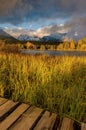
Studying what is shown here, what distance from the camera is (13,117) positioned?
2559mm

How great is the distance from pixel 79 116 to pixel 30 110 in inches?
31.3

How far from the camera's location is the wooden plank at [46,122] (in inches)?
93.1

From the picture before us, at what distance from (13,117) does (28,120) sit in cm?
22

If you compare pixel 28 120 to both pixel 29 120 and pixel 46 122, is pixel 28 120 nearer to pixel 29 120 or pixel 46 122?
pixel 29 120

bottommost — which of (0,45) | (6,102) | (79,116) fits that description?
(79,116)

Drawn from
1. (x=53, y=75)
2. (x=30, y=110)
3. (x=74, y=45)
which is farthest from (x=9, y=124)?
(x=74, y=45)

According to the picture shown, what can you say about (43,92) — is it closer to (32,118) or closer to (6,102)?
(6,102)

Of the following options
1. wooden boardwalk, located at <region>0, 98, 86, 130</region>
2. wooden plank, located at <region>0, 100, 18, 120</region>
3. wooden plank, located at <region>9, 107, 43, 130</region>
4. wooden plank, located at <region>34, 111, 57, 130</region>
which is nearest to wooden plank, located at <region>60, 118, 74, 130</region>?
wooden boardwalk, located at <region>0, 98, 86, 130</region>

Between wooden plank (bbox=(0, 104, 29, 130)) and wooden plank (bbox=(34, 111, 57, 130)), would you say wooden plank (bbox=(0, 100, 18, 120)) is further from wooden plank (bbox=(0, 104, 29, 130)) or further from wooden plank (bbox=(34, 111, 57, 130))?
wooden plank (bbox=(34, 111, 57, 130))

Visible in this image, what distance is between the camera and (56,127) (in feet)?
8.02

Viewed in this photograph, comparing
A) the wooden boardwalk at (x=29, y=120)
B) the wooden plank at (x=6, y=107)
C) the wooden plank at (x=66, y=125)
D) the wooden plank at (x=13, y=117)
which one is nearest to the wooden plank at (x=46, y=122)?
the wooden boardwalk at (x=29, y=120)

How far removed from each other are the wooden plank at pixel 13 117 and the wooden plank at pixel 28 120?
0.06m

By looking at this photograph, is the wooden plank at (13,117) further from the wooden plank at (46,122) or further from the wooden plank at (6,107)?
the wooden plank at (46,122)

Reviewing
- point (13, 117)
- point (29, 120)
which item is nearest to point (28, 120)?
point (29, 120)
